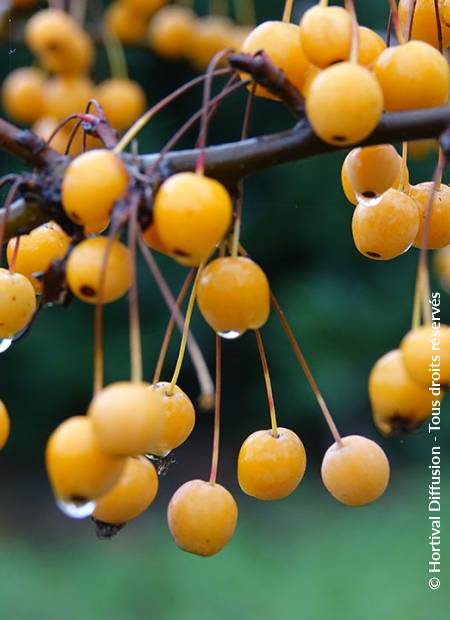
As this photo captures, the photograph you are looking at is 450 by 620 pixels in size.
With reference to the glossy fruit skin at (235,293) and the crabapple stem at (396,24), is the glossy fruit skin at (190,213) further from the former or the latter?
the crabapple stem at (396,24)

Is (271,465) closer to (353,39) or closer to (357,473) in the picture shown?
(357,473)

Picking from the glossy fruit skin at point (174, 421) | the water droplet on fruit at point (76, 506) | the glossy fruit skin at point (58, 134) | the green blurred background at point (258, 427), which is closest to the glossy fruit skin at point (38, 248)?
the glossy fruit skin at point (174, 421)

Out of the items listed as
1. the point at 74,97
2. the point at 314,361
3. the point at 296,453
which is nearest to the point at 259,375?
the point at 314,361

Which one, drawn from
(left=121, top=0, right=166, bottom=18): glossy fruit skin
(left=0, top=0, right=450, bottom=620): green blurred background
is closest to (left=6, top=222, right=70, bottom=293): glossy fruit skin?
(left=121, top=0, right=166, bottom=18): glossy fruit skin

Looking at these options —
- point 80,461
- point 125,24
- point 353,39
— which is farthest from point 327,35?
point 125,24

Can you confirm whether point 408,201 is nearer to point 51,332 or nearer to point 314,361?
point 314,361

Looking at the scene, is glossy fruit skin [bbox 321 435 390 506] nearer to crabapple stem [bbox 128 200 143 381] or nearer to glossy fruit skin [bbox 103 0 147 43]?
crabapple stem [bbox 128 200 143 381]

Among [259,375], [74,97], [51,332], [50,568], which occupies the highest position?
[74,97]
